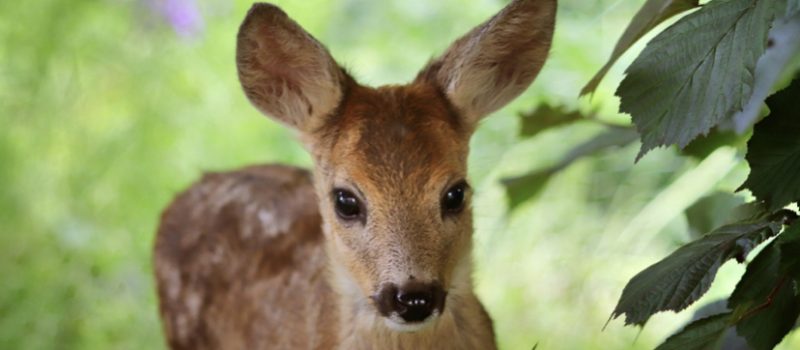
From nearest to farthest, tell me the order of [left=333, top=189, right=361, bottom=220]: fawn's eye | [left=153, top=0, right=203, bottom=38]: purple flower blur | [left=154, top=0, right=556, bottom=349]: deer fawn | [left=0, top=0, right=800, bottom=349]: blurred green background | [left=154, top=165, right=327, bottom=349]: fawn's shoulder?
[left=154, top=0, right=556, bottom=349]: deer fawn < [left=333, top=189, right=361, bottom=220]: fawn's eye < [left=154, top=165, right=327, bottom=349]: fawn's shoulder < [left=0, top=0, right=800, bottom=349]: blurred green background < [left=153, top=0, right=203, bottom=38]: purple flower blur

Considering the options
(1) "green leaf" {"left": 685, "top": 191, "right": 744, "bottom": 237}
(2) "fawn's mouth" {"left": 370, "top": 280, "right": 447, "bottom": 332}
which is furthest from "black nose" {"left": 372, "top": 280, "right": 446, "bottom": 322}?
(1) "green leaf" {"left": 685, "top": 191, "right": 744, "bottom": 237}

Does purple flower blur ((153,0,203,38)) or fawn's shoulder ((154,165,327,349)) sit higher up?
purple flower blur ((153,0,203,38))

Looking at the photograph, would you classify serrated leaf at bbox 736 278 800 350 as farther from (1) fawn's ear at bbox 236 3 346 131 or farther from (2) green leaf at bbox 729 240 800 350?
(1) fawn's ear at bbox 236 3 346 131

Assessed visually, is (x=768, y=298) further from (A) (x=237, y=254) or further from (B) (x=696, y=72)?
(A) (x=237, y=254)

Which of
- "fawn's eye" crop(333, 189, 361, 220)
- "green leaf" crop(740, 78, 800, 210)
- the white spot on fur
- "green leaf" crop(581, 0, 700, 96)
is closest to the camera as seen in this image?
"green leaf" crop(740, 78, 800, 210)

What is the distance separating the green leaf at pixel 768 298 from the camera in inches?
67.4

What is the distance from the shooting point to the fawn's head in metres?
2.46

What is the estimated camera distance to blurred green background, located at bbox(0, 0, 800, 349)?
4.19 meters

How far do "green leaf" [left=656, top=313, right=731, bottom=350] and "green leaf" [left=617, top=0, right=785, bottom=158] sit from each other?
0.23m

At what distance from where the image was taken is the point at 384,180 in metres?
2.50

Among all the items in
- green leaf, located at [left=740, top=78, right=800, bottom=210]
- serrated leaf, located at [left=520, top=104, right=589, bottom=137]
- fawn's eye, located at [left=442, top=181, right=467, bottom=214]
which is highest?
serrated leaf, located at [left=520, top=104, right=589, bottom=137]

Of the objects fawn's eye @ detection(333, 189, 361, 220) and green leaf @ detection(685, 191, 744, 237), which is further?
fawn's eye @ detection(333, 189, 361, 220)

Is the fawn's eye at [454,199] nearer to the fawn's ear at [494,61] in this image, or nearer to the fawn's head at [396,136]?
the fawn's head at [396,136]

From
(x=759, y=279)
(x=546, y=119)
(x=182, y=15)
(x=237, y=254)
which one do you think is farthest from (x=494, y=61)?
(x=182, y=15)
